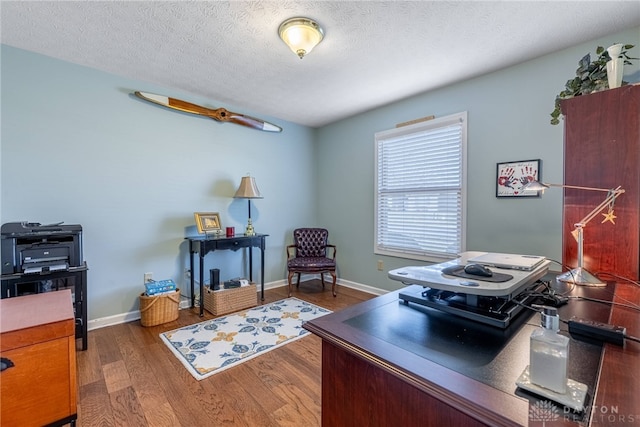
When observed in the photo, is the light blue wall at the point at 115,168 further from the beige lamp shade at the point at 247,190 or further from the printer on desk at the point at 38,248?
the printer on desk at the point at 38,248

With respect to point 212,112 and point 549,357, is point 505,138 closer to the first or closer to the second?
point 549,357

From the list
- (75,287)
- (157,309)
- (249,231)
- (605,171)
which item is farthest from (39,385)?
(605,171)

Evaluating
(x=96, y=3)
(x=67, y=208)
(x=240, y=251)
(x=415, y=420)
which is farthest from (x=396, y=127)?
(x=67, y=208)

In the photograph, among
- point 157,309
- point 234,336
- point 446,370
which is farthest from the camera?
point 157,309

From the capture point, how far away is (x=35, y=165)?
237 cm

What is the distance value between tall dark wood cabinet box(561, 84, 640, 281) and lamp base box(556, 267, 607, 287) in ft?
0.57

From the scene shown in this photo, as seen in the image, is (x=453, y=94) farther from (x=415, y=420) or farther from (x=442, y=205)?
(x=415, y=420)

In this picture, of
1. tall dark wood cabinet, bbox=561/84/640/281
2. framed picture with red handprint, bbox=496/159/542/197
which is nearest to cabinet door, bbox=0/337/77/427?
tall dark wood cabinet, bbox=561/84/640/281

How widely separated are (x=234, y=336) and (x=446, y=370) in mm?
2238

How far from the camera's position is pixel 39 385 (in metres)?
1.24

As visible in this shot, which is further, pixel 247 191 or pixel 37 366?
pixel 247 191

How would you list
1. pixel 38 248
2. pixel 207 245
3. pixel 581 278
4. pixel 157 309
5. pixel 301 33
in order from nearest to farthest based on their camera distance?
pixel 581 278
pixel 301 33
pixel 38 248
pixel 157 309
pixel 207 245

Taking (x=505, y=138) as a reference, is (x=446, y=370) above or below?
below

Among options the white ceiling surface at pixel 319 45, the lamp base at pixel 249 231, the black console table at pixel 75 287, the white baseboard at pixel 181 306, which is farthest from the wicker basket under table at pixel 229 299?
the white ceiling surface at pixel 319 45
